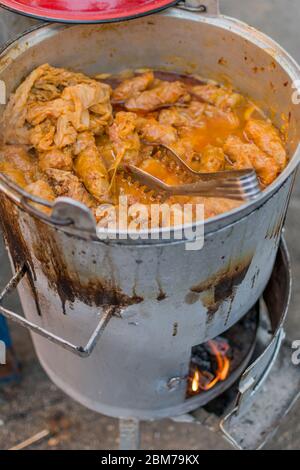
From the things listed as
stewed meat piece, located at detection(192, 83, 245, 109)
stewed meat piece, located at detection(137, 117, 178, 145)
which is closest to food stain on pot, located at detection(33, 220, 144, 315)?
stewed meat piece, located at detection(137, 117, 178, 145)

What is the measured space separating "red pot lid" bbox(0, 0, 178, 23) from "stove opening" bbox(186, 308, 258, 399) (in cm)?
161

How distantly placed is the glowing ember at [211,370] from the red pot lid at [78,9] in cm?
166

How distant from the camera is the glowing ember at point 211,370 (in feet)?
8.68

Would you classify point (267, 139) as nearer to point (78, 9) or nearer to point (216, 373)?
point (78, 9)

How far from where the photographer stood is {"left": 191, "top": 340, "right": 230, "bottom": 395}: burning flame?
2.65 m

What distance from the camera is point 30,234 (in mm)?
1826

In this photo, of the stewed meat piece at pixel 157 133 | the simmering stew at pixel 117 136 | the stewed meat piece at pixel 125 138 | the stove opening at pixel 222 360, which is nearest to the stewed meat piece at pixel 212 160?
the simmering stew at pixel 117 136

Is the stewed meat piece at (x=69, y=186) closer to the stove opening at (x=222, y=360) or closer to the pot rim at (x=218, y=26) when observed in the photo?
the pot rim at (x=218, y=26)

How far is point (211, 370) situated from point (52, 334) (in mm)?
1245

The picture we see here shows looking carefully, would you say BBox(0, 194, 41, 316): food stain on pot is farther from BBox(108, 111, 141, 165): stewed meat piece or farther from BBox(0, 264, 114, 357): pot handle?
BBox(108, 111, 141, 165): stewed meat piece

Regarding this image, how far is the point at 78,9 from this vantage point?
79.7 inches

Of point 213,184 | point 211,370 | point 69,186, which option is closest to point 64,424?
point 211,370

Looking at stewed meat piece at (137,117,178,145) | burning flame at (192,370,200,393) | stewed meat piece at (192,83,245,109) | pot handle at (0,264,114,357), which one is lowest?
burning flame at (192,370,200,393)
